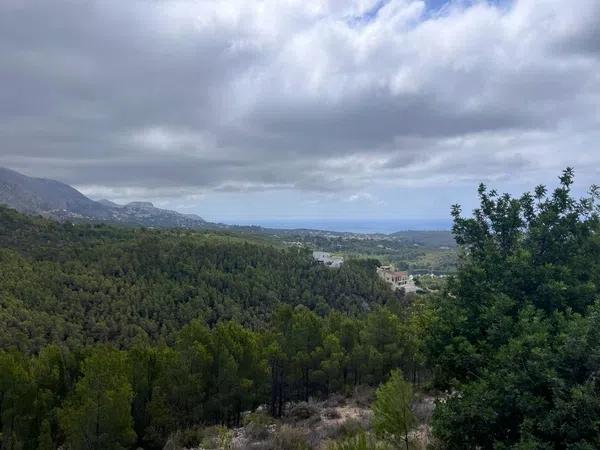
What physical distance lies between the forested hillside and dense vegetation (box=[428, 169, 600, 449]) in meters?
60.8

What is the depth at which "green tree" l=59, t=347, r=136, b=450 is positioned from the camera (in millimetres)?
15500

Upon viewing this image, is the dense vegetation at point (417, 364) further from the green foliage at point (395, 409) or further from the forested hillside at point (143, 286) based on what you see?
the forested hillside at point (143, 286)

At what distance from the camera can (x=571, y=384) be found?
23.1 ft

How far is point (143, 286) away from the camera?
89438mm

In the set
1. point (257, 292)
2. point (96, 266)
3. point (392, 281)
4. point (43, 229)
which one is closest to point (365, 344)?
point (257, 292)

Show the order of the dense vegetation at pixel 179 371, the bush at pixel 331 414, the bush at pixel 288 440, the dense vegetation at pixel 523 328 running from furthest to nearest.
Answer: the bush at pixel 331 414 < the dense vegetation at pixel 179 371 < the bush at pixel 288 440 < the dense vegetation at pixel 523 328

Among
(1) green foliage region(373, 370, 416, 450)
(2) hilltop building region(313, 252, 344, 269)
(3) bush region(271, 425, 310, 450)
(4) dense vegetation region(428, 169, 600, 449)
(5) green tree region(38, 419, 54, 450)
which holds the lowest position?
(2) hilltop building region(313, 252, 344, 269)

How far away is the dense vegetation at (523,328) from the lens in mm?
6945

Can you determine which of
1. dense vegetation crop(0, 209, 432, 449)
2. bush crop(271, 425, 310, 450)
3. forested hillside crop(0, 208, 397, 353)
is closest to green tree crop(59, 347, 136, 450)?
dense vegetation crop(0, 209, 432, 449)

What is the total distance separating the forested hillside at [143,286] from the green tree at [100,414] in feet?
166

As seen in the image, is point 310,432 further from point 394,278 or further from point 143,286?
point 394,278

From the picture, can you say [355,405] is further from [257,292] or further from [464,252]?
[257,292]

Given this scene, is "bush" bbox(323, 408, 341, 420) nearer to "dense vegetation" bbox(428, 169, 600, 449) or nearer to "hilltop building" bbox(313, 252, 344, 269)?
"dense vegetation" bbox(428, 169, 600, 449)

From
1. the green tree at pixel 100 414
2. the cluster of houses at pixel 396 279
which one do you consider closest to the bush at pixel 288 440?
the green tree at pixel 100 414
